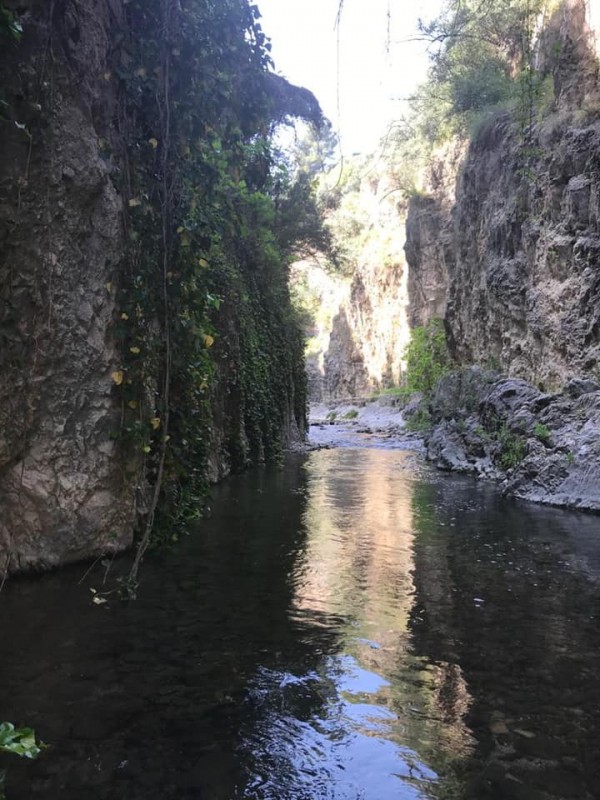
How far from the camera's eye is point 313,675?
3.83 m

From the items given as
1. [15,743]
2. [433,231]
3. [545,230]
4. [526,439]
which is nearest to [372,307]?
[433,231]

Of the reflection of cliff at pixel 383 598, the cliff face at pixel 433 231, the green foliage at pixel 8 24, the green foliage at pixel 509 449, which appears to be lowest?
the reflection of cliff at pixel 383 598

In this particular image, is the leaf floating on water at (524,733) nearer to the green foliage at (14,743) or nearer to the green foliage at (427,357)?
the green foliage at (14,743)

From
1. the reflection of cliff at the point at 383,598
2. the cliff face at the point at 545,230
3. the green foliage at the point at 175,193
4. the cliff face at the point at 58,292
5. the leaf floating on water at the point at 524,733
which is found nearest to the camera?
the leaf floating on water at the point at 524,733

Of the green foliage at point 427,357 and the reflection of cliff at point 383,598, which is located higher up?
the green foliage at point 427,357

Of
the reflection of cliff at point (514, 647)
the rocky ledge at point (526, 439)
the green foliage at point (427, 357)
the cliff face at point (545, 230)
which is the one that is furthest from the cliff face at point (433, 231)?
the reflection of cliff at point (514, 647)

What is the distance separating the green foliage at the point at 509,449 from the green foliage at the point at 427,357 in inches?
447

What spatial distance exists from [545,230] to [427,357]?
1401 centimetres

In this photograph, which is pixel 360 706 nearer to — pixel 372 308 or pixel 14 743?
pixel 14 743

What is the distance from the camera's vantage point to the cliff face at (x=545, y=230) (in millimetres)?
14734

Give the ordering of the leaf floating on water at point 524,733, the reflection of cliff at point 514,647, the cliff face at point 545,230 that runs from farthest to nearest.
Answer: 1. the cliff face at point 545,230
2. the leaf floating on water at point 524,733
3. the reflection of cliff at point 514,647

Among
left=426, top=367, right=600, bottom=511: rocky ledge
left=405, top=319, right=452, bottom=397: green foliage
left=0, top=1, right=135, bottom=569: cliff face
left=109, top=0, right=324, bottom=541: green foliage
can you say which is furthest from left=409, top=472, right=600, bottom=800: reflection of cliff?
left=405, top=319, right=452, bottom=397: green foliage

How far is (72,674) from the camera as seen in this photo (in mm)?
3689

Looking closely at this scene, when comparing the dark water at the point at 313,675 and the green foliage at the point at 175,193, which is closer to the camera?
the dark water at the point at 313,675
